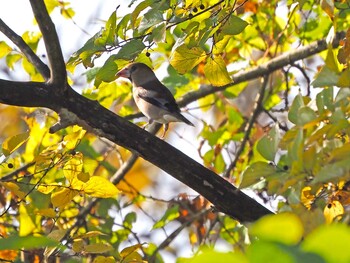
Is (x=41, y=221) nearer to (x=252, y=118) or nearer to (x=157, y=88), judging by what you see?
(x=157, y=88)

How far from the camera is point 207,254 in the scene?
81 cm

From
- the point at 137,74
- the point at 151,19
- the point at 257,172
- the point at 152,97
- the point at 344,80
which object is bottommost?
the point at 257,172

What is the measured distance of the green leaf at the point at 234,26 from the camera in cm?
217

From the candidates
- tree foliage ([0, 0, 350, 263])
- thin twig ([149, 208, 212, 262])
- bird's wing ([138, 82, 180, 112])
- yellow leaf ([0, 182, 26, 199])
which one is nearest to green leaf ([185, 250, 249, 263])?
tree foliage ([0, 0, 350, 263])

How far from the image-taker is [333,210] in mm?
1900

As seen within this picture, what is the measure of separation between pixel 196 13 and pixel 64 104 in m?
0.50

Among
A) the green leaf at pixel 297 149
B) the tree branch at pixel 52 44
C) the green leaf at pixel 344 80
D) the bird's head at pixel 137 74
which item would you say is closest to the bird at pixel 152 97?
the bird's head at pixel 137 74

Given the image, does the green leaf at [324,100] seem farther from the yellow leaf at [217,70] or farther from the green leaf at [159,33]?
the yellow leaf at [217,70]

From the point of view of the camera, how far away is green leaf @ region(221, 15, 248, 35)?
2168mm

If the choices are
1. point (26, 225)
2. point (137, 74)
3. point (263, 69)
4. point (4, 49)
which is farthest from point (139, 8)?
point (137, 74)

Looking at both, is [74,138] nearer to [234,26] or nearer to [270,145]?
[234,26]

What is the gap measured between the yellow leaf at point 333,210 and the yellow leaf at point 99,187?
629 mm

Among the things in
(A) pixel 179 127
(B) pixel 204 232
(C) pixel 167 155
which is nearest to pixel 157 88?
(B) pixel 204 232

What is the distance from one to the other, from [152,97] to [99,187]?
5.68 ft
